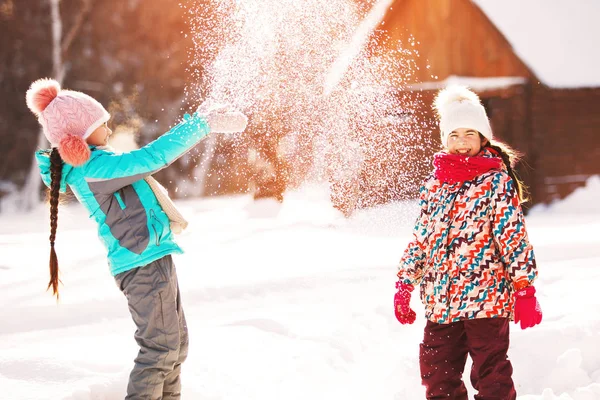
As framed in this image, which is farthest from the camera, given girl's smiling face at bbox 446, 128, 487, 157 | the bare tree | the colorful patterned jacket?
the bare tree

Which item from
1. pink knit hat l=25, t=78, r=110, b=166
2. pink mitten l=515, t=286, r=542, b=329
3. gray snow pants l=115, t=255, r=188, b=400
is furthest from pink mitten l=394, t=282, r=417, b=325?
pink knit hat l=25, t=78, r=110, b=166

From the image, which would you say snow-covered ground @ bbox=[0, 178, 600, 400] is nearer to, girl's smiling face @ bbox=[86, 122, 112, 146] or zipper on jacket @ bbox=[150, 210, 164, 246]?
girl's smiling face @ bbox=[86, 122, 112, 146]

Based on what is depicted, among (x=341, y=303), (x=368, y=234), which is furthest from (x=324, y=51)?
(x=341, y=303)

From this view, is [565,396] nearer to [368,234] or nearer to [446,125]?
[446,125]

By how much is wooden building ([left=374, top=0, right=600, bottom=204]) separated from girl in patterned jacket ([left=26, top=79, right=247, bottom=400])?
33.0ft

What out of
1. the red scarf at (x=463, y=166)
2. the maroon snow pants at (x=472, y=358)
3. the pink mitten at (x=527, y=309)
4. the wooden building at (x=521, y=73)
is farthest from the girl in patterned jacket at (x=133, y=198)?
the wooden building at (x=521, y=73)

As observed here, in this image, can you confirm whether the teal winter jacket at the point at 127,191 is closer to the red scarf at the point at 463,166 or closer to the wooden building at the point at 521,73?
the red scarf at the point at 463,166

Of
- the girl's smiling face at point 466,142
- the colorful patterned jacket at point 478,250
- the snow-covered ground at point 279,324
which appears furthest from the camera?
the snow-covered ground at point 279,324

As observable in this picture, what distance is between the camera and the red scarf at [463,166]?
2.53 metres

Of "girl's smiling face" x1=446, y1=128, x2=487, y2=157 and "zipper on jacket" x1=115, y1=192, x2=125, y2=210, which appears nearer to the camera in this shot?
"zipper on jacket" x1=115, y1=192, x2=125, y2=210

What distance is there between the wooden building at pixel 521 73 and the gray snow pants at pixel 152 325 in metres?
10.2

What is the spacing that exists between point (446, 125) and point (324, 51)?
9.41 m

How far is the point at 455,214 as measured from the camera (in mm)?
2592

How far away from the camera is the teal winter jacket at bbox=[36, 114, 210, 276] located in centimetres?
253
